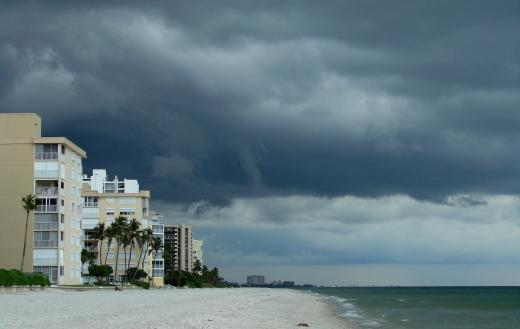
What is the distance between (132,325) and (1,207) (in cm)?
7899

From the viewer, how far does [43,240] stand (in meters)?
102

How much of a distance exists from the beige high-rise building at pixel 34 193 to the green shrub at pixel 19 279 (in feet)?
→ 53.4

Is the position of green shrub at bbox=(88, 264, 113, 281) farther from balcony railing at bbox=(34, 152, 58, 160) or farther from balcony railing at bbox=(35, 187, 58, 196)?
balcony railing at bbox=(34, 152, 58, 160)

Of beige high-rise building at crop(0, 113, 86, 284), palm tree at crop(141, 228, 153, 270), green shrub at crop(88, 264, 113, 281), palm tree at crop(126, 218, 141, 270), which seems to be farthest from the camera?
palm tree at crop(141, 228, 153, 270)

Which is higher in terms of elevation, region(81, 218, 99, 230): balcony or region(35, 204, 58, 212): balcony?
region(81, 218, 99, 230): balcony

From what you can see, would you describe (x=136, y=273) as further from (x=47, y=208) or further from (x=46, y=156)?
(x=46, y=156)

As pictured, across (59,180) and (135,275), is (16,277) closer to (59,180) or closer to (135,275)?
(59,180)

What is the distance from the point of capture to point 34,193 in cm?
10238

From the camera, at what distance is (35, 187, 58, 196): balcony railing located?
10281 centimetres

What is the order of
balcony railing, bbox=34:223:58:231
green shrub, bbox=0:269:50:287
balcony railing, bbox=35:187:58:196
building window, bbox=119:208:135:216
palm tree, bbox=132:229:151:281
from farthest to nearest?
building window, bbox=119:208:135:216, palm tree, bbox=132:229:151:281, balcony railing, bbox=35:187:58:196, balcony railing, bbox=34:223:58:231, green shrub, bbox=0:269:50:287

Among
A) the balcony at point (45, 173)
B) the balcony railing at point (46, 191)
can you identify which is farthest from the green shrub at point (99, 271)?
the balcony at point (45, 173)

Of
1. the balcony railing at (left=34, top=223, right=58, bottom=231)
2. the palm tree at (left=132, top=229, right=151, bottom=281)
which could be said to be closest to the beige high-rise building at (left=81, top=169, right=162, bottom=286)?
the palm tree at (left=132, top=229, right=151, bottom=281)

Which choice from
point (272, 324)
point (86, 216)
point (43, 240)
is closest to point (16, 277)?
point (43, 240)

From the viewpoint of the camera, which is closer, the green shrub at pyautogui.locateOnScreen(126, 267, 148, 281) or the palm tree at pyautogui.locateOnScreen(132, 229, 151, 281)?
the palm tree at pyautogui.locateOnScreen(132, 229, 151, 281)
